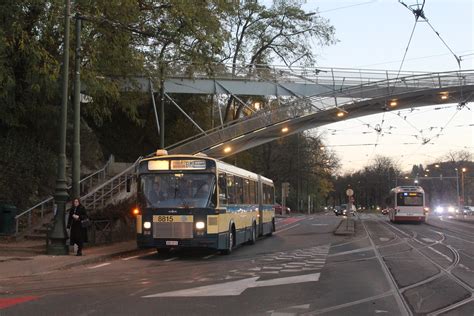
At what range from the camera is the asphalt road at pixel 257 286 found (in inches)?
343

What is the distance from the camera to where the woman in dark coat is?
16.0 m

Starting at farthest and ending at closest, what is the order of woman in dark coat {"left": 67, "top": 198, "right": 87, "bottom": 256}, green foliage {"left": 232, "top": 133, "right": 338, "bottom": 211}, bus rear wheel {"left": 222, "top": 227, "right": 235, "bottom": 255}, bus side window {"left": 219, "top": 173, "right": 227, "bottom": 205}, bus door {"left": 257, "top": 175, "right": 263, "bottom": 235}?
green foliage {"left": 232, "top": 133, "right": 338, "bottom": 211} < bus door {"left": 257, "top": 175, "right": 263, "bottom": 235} < bus rear wheel {"left": 222, "top": 227, "right": 235, "bottom": 255} < bus side window {"left": 219, "top": 173, "right": 227, "bottom": 205} < woman in dark coat {"left": 67, "top": 198, "right": 87, "bottom": 256}

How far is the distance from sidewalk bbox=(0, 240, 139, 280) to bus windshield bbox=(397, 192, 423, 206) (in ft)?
96.4

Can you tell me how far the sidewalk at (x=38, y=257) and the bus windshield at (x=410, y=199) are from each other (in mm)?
29393

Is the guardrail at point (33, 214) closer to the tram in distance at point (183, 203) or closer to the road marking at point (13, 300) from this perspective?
the tram in distance at point (183, 203)

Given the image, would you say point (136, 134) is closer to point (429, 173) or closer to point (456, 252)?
point (456, 252)

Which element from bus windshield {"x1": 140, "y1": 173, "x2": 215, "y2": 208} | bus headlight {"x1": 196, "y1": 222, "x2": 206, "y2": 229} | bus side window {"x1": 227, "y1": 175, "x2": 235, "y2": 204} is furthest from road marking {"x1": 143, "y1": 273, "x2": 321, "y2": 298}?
bus side window {"x1": 227, "y1": 175, "x2": 235, "y2": 204}

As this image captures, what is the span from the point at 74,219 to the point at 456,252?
12470 mm

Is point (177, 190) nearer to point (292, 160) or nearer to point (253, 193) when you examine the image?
point (253, 193)

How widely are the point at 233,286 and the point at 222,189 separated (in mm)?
6358

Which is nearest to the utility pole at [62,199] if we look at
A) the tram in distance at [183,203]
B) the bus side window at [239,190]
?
the tram in distance at [183,203]

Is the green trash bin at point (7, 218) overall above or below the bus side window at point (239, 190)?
below

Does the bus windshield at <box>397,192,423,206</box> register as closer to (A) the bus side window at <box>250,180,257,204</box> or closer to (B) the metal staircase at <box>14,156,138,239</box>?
(A) the bus side window at <box>250,180,257,204</box>

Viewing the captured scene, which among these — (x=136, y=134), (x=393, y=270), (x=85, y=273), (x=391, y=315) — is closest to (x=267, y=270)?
(x=393, y=270)
